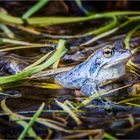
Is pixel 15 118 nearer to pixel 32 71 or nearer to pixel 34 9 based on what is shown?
pixel 32 71

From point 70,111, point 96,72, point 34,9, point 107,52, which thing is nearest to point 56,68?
point 96,72

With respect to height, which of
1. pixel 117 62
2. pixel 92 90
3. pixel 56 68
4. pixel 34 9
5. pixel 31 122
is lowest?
pixel 31 122

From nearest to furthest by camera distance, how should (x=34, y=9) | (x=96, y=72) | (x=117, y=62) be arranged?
(x=117, y=62)
(x=96, y=72)
(x=34, y=9)

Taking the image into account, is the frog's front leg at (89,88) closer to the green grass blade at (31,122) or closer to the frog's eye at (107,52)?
the frog's eye at (107,52)

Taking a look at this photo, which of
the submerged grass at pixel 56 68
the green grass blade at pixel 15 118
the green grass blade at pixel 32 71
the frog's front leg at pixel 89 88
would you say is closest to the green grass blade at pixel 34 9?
the submerged grass at pixel 56 68

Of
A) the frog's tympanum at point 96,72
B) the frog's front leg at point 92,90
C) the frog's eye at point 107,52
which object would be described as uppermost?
the frog's eye at point 107,52

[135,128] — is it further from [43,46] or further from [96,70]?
[43,46]

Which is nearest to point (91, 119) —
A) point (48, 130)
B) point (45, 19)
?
point (48, 130)
